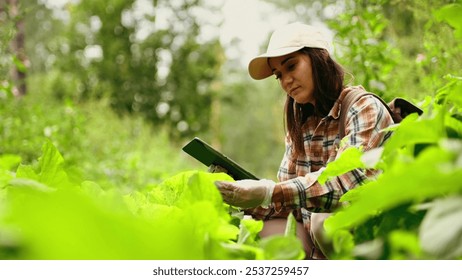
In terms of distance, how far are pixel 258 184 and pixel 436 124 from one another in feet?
3.12

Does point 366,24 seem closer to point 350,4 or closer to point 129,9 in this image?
point 350,4

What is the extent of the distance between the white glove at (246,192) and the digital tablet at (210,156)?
93 mm

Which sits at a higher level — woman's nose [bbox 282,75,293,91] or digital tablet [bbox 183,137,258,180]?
woman's nose [bbox 282,75,293,91]

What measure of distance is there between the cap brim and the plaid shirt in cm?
25

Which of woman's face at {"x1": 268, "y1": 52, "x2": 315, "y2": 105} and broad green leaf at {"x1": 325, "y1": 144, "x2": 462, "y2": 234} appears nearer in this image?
broad green leaf at {"x1": 325, "y1": 144, "x2": 462, "y2": 234}

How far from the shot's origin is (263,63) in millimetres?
2086

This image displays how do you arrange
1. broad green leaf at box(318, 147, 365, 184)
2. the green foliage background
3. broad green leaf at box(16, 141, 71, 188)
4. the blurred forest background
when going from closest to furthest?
the green foliage background < broad green leaf at box(318, 147, 365, 184) < broad green leaf at box(16, 141, 71, 188) < the blurred forest background

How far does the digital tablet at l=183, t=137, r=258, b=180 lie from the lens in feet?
4.94

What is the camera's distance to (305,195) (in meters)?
1.61

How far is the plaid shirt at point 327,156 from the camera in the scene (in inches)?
62.1

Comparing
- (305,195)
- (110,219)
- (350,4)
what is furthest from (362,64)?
(110,219)

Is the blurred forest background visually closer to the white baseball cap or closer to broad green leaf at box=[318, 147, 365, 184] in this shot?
the white baseball cap

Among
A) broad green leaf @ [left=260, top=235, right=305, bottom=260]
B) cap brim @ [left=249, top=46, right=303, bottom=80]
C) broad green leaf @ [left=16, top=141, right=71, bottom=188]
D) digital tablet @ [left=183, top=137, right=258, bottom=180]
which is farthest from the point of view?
cap brim @ [left=249, top=46, right=303, bottom=80]

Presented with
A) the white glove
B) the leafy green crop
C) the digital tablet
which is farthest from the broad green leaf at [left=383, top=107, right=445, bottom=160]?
the digital tablet
